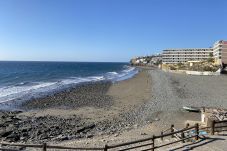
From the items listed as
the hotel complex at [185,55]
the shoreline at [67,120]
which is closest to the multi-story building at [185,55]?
the hotel complex at [185,55]

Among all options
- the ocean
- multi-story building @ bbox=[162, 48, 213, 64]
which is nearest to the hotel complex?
multi-story building @ bbox=[162, 48, 213, 64]

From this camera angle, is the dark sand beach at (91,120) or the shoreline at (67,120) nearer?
the dark sand beach at (91,120)

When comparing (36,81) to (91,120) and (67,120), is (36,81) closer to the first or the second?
(67,120)

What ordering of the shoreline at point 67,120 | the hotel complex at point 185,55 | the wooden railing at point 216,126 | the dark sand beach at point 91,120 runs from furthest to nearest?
the hotel complex at point 185,55, the shoreline at point 67,120, the dark sand beach at point 91,120, the wooden railing at point 216,126

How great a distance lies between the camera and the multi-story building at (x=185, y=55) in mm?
169625

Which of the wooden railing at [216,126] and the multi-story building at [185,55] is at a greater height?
the multi-story building at [185,55]

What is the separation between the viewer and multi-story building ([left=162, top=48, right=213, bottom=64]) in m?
170

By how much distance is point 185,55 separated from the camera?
176m

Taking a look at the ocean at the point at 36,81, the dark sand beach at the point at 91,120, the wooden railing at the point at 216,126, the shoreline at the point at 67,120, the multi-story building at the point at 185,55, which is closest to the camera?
the wooden railing at the point at 216,126

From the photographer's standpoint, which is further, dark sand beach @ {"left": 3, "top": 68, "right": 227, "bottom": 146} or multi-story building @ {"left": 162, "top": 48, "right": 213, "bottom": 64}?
multi-story building @ {"left": 162, "top": 48, "right": 213, "bottom": 64}

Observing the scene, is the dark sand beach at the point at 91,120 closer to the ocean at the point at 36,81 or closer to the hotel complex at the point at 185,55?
the ocean at the point at 36,81

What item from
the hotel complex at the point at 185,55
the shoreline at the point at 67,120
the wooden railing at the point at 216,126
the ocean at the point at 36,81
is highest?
the hotel complex at the point at 185,55

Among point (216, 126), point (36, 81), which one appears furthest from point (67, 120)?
point (36, 81)

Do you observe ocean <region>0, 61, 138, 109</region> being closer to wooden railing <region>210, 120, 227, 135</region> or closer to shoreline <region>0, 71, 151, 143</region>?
shoreline <region>0, 71, 151, 143</region>
